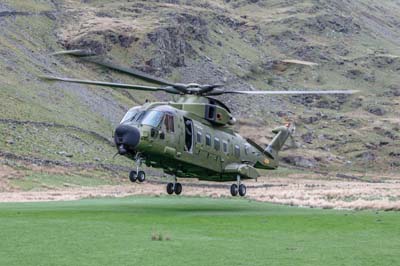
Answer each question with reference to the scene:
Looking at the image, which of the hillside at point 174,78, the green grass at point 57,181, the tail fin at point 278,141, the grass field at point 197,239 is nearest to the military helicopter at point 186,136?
the tail fin at point 278,141

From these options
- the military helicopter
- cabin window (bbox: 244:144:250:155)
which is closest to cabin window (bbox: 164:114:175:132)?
the military helicopter

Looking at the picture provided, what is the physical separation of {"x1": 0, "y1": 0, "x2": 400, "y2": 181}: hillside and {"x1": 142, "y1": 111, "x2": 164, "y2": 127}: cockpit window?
58363 millimetres

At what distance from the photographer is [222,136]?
38125 millimetres

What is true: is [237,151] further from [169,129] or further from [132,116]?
[132,116]

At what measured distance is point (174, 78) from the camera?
152 m

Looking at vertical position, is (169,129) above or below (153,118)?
below

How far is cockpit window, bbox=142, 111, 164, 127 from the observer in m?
32.1

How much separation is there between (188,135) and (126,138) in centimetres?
502

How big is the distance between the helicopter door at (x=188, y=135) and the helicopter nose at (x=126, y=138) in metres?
4.25

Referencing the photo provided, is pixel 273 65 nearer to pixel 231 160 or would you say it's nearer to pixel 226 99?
pixel 226 99

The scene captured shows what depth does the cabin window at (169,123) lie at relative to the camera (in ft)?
109

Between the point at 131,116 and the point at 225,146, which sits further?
the point at 225,146

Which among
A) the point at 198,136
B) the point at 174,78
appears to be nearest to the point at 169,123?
the point at 198,136

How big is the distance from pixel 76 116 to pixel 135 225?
299ft
